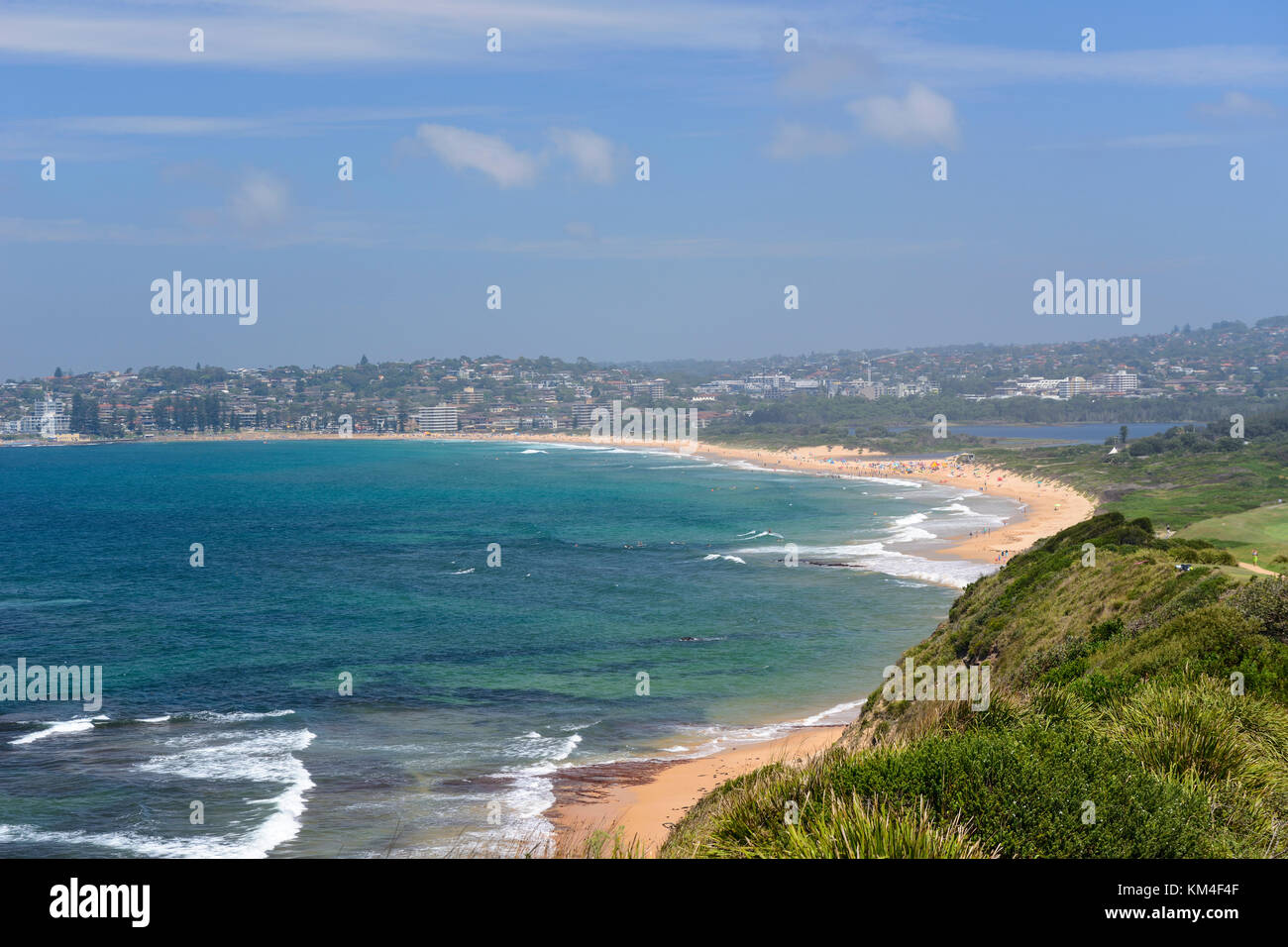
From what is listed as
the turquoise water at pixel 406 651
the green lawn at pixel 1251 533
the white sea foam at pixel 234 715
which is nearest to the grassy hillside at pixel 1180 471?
the green lawn at pixel 1251 533

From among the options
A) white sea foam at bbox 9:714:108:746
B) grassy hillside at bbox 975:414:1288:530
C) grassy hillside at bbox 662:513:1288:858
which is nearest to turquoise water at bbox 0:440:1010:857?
white sea foam at bbox 9:714:108:746

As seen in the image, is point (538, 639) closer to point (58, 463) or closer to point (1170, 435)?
point (1170, 435)

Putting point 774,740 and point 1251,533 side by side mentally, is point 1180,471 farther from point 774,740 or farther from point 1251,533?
point 774,740

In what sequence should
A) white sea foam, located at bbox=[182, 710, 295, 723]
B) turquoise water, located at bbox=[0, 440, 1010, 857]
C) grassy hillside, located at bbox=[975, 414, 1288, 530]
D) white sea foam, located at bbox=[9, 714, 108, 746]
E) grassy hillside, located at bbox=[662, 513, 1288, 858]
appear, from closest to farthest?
grassy hillside, located at bbox=[662, 513, 1288, 858] → turquoise water, located at bbox=[0, 440, 1010, 857] → white sea foam, located at bbox=[9, 714, 108, 746] → white sea foam, located at bbox=[182, 710, 295, 723] → grassy hillside, located at bbox=[975, 414, 1288, 530]

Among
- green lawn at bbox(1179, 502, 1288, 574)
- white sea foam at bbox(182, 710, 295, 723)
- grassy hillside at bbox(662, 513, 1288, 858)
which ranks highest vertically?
grassy hillside at bbox(662, 513, 1288, 858)

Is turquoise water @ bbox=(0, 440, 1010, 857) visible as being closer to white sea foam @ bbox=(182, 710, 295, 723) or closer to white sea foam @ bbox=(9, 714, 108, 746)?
white sea foam @ bbox=(9, 714, 108, 746)
